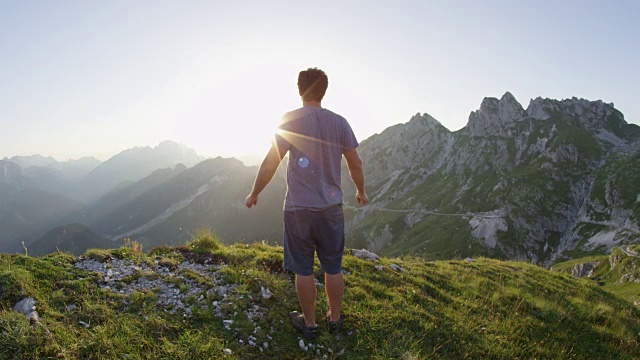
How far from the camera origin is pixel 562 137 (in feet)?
582

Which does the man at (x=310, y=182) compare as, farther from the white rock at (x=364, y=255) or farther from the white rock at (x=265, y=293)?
the white rock at (x=364, y=255)

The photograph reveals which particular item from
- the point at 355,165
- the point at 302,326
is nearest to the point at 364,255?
the point at 302,326

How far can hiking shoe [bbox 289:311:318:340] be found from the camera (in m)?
6.54

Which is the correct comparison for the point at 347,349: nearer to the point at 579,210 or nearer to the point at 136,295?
the point at 136,295

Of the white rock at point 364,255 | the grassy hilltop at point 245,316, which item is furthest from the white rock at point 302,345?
the white rock at point 364,255

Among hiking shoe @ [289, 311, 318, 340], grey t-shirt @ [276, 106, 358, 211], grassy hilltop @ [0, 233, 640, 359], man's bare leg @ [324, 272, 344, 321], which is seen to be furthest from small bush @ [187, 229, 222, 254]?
grey t-shirt @ [276, 106, 358, 211]

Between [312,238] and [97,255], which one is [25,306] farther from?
[312,238]

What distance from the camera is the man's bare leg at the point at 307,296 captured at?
6.60 metres

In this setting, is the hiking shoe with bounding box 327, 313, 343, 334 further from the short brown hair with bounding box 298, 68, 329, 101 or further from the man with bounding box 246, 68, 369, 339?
the short brown hair with bounding box 298, 68, 329, 101

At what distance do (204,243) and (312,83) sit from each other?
7812 millimetres

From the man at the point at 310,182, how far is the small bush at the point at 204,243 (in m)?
5.98

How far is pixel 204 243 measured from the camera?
38.7ft

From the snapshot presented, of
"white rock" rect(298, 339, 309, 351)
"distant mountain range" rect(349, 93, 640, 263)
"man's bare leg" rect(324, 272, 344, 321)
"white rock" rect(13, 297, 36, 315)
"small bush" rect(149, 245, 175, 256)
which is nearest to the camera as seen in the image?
"white rock" rect(13, 297, 36, 315)

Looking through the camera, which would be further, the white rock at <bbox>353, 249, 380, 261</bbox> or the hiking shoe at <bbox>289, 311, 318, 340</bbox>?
the white rock at <bbox>353, 249, 380, 261</bbox>
